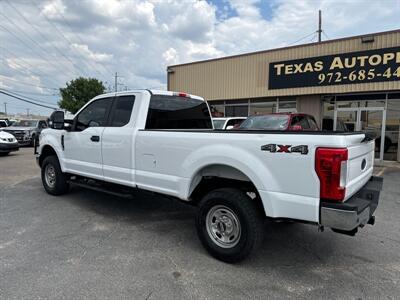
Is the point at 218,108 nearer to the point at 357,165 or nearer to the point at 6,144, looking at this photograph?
the point at 6,144

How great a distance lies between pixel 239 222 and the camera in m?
3.23

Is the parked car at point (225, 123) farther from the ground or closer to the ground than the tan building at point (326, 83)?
closer to the ground

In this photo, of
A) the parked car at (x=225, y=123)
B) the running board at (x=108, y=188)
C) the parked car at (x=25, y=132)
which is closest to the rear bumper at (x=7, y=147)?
the parked car at (x=25, y=132)

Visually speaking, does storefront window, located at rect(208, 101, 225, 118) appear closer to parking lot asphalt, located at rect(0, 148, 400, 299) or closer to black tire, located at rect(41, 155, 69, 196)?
black tire, located at rect(41, 155, 69, 196)

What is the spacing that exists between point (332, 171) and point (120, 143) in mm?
2965

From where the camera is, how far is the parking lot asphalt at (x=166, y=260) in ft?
9.33

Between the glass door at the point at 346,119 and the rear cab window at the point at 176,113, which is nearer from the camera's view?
the rear cab window at the point at 176,113

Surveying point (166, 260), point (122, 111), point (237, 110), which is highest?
point (237, 110)

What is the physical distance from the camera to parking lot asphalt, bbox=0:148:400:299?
9.33 ft

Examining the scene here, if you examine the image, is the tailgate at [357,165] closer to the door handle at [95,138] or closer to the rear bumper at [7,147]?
the door handle at [95,138]

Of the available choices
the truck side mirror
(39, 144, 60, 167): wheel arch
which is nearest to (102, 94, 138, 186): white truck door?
the truck side mirror

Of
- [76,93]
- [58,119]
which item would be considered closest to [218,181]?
[58,119]

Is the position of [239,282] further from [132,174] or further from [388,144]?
[388,144]

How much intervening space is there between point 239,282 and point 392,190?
19.5ft
